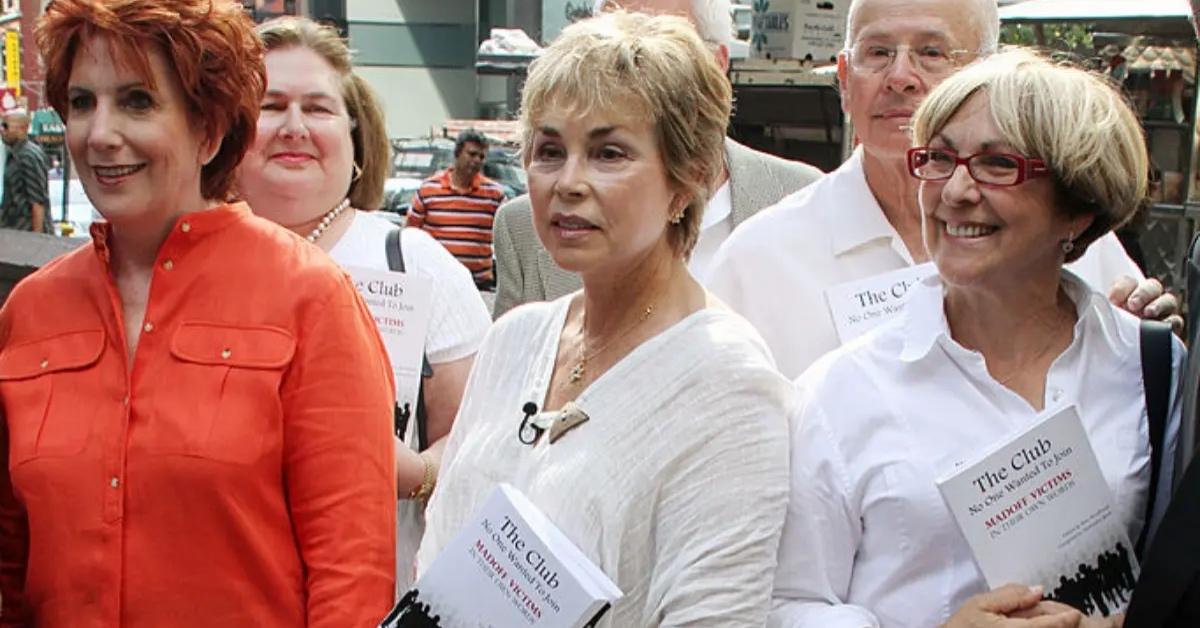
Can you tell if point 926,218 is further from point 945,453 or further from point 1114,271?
point 1114,271

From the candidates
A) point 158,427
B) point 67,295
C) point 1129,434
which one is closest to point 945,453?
point 1129,434

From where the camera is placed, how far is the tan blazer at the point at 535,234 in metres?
3.27

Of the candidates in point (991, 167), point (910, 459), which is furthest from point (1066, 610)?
point (991, 167)

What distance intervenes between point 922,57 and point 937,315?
2.77 feet

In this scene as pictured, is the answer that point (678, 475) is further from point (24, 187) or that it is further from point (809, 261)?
point (24, 187)

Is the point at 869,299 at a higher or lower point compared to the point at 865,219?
lower

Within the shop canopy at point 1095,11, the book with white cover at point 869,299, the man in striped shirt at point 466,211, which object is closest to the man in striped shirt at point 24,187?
the man in striped shirt at point 466,211

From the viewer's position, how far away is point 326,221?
3111mm

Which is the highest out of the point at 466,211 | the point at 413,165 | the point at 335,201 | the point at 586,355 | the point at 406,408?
the point at 335,201

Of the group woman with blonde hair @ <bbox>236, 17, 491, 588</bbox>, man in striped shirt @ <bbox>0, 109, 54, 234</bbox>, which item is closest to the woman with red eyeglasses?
woman with blonde hair @ <bbox>236, 17, 491, 588</bbox>

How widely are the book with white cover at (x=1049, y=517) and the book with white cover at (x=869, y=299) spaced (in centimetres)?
70

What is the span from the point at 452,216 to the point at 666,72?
828 cm

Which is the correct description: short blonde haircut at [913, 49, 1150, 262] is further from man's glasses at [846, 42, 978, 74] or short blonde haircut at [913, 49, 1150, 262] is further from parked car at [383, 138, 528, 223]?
parked car at [383, 138, 528, 223]

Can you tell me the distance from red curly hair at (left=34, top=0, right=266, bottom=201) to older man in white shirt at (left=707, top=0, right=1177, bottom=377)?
3.28 feet
